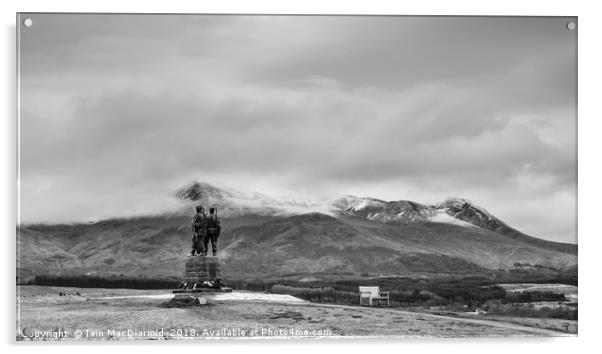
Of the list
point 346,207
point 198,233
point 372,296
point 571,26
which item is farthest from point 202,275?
point 571,26

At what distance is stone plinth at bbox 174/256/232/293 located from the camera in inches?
1064

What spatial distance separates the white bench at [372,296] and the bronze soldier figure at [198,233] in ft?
13.6

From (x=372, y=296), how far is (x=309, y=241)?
2.22 meters

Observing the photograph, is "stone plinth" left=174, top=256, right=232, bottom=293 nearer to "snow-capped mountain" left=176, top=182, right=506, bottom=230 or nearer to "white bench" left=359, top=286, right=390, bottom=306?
"snow-capped mountain" left=176, top=182, right=506, bottom=230

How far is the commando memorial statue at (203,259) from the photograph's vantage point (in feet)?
88.9

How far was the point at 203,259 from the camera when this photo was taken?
27453 mm

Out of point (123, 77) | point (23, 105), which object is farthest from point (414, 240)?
point (23, 105)

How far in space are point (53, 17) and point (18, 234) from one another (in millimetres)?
5133

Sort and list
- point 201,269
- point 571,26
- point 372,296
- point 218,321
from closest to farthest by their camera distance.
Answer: point 218,321 < point 571,26 < point 372,296 < point 201,269

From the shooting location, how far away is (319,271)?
90.3 ft

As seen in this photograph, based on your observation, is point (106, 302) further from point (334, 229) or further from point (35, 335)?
point (334, 229)

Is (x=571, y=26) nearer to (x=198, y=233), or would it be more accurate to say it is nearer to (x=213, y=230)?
(x=213, y=230)

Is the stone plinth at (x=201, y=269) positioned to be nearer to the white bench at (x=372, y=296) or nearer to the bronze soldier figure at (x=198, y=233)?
the bronze soldier figure at (x=198, y=233)

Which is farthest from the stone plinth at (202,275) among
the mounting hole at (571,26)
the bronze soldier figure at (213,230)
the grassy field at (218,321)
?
the mounting hole at (571,26)
